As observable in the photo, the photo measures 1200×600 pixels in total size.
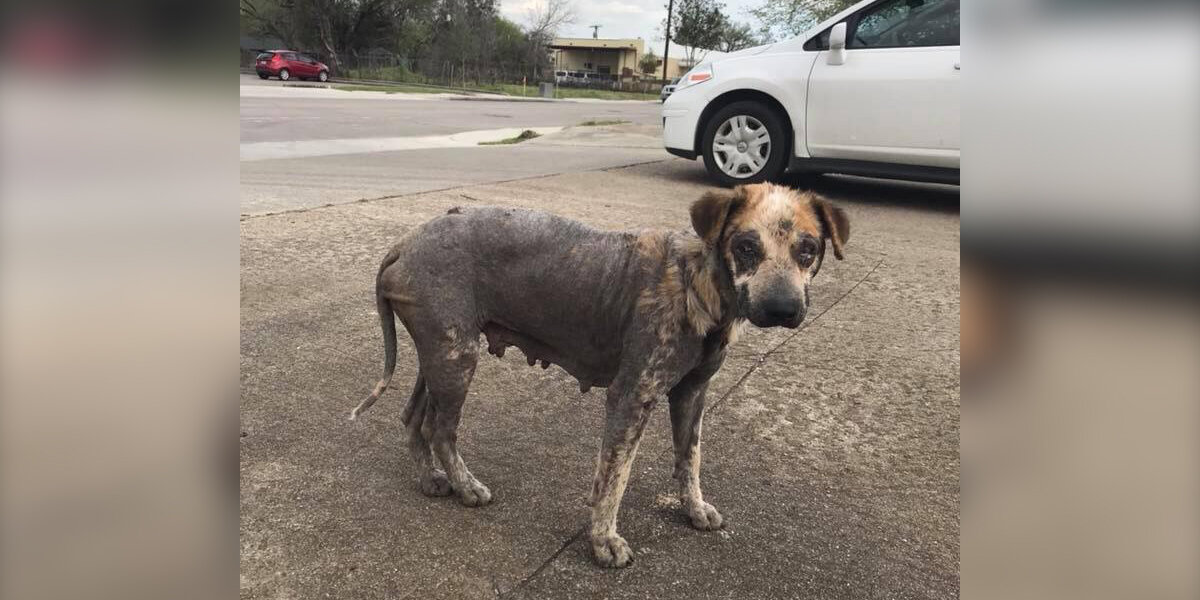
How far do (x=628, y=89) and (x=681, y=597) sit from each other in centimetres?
7082

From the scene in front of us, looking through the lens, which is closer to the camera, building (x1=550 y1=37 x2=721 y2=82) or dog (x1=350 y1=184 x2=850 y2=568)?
dog (x1=350 y1=184 x2=850 y2=568)

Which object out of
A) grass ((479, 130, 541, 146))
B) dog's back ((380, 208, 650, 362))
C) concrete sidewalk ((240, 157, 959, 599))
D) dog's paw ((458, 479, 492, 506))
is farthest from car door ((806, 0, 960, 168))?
grass ((479, 130, 541, 146))

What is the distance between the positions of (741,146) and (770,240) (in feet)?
19.2

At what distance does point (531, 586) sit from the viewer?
2.30m

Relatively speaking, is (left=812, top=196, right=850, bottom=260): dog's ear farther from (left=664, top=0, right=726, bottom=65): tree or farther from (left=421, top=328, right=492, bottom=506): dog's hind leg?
(left=664, top=0, right=726, bottom=65): tree

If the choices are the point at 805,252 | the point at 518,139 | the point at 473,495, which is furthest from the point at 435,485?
the point at 518,139

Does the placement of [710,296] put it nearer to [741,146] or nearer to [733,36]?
[741,146]

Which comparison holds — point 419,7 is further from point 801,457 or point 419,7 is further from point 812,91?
point 801,457

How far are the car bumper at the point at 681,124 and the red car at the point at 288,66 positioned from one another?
108 feet

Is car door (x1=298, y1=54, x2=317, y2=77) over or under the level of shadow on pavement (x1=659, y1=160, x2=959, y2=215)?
over

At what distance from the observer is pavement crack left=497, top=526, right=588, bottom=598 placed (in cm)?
226

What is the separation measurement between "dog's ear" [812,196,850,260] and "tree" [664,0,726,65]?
61678 millimetres

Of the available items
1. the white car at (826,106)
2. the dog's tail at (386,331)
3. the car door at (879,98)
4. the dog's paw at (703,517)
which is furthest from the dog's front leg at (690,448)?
the car door at (879,98)
